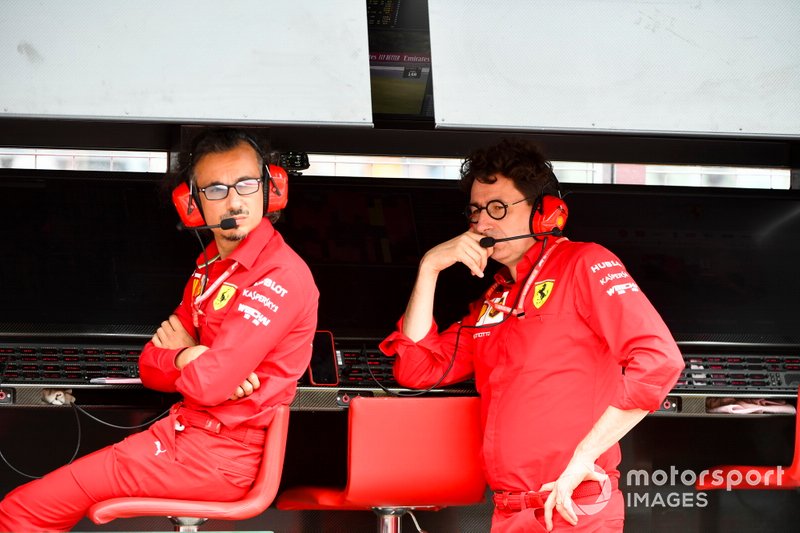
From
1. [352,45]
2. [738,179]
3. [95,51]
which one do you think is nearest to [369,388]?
[352,45]

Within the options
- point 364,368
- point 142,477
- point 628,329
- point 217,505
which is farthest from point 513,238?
point 142,477

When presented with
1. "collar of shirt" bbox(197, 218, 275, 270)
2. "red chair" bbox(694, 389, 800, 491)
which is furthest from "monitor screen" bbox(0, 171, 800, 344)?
"collar of shirt" bbox(197, 218, 275, 270)

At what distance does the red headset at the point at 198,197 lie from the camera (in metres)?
2.79

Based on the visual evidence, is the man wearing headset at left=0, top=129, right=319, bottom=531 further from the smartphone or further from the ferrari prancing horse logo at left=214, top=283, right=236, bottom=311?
the smartphone

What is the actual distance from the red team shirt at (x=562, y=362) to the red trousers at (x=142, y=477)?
0.77 m

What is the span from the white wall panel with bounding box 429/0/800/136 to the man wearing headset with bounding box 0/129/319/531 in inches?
26.1

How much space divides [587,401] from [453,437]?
1.58 feet

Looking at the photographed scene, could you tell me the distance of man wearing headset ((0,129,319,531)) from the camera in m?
2.47

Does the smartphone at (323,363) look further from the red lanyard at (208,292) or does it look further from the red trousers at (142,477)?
the red trousers at (142,477)

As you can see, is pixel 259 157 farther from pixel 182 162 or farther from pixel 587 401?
pixel 587 401

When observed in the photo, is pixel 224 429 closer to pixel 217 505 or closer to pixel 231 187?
pixel 217 505

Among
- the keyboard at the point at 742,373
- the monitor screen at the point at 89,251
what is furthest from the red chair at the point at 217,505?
the keyboard at the point at 742,373

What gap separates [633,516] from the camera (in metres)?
4.12

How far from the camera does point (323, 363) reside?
3453 mm
